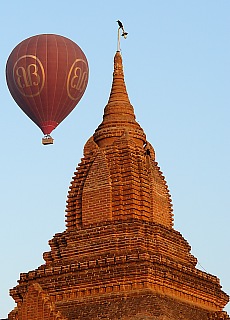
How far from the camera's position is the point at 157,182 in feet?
144

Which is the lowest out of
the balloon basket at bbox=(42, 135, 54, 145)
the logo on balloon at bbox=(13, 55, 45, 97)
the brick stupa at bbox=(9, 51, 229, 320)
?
the brick stupa at bbox=(9, 51, 229, 320)

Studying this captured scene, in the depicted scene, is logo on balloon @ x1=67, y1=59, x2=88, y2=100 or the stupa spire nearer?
the stupa spire

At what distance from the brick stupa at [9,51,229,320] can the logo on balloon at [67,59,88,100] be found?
6.49 feet

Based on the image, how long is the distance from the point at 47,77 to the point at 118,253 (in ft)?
29.6

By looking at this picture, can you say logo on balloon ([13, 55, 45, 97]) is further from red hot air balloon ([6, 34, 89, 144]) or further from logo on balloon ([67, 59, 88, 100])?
logo on balloon ([67, 59, 88, 100])

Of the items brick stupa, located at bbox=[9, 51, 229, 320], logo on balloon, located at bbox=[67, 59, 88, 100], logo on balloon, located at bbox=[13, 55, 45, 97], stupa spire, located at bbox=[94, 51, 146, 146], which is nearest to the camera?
brick stupa, located at bbox=[9, 51, 229, 320]

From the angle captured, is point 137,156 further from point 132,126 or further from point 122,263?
point 122,263

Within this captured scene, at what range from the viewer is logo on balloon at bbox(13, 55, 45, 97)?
1799 inches

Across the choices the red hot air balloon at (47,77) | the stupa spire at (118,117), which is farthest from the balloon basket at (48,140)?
the stupa spire at (118,117)

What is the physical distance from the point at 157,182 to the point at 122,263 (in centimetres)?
496

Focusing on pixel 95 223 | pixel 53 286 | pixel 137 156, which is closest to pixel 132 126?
pixel 137 156

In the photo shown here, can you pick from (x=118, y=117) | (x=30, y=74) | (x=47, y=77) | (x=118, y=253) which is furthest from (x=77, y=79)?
(x=118, y=253)

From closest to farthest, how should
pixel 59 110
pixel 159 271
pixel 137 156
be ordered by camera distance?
pixel 159 271
pixel 137 156
pixel 59 110

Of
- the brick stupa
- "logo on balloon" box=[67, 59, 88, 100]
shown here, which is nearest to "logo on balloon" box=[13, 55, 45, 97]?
"logo on balloon" box=[67, 59, 88, 100]
